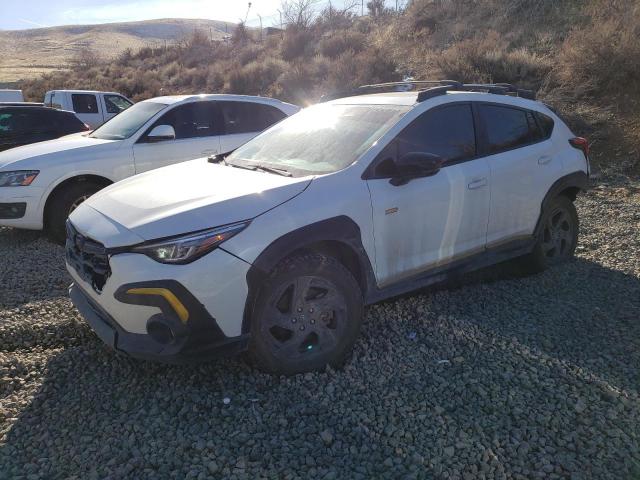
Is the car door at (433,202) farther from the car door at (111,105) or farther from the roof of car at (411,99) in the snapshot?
the car door at (111,105)

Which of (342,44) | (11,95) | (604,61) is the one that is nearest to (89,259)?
(604,61)

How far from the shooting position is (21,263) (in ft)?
18.6

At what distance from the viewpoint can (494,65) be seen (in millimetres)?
13625

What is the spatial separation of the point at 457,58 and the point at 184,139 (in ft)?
31.8

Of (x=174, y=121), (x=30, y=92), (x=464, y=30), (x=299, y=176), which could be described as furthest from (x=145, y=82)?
(x=299, y=176)

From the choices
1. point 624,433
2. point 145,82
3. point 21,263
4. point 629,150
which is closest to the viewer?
point 624,433

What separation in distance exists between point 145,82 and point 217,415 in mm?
30179

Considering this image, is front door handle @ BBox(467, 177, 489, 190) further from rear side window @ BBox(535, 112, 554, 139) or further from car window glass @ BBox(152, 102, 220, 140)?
car window glass @ BBox(152, 102, 220, 140)

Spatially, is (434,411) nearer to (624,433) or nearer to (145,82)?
(624,433)

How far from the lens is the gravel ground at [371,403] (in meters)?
2.72

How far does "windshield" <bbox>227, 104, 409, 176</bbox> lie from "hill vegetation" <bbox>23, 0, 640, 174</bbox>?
6.96 metres

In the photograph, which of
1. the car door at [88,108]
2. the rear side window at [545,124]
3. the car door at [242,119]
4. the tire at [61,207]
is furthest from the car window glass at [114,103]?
the rear side window at [545,124]

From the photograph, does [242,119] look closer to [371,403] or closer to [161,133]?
[161,133]

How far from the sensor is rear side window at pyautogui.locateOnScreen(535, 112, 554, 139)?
5.04 metres
